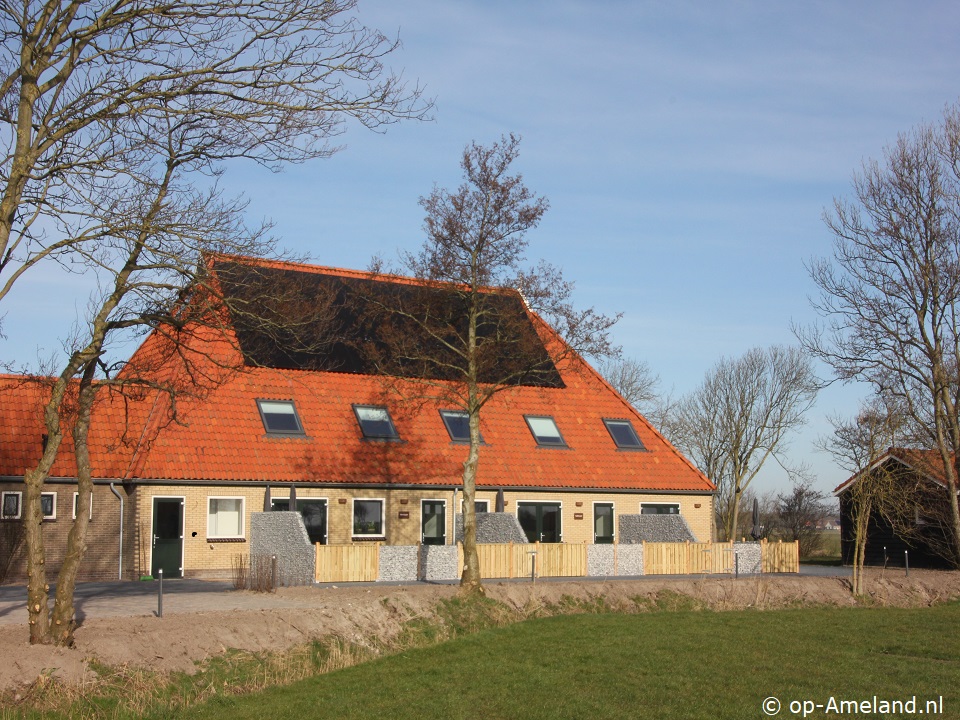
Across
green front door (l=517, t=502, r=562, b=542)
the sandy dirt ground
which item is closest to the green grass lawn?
the sandy dirt ground

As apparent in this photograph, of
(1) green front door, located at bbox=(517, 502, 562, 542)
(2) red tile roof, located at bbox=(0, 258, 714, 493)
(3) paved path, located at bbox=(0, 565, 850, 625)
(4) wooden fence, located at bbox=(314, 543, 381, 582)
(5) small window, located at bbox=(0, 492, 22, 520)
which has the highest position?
(2) red tile roof, located at bbox=(0, 258, 714, 493)

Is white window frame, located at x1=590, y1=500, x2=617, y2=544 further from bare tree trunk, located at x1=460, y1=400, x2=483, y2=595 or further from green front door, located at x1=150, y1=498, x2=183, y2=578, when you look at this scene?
green front door, located at x1=150, y1=498, x2=183, y2=578

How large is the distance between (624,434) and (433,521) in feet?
26.6

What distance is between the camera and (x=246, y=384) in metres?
29.4

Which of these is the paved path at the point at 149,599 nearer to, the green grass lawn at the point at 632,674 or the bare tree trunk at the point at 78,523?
the bare tree trunk at the point at 78,523

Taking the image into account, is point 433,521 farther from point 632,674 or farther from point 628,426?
point 632,674

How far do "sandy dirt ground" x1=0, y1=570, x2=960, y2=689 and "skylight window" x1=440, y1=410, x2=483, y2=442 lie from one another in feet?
24.5

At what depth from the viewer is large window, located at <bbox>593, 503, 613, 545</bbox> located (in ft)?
104

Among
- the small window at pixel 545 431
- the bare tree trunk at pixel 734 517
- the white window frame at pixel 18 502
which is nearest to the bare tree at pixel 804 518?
the bare tree trunk at pixel 734 517

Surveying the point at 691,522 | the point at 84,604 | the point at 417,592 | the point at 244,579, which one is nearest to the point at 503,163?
the point at 417,592

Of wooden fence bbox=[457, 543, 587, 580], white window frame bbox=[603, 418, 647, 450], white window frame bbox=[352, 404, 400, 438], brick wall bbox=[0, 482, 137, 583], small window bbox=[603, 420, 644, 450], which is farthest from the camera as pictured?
small window bbox=[603, 420, 644, 450]

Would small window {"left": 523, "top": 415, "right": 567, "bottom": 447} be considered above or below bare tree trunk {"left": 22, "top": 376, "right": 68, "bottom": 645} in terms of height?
above

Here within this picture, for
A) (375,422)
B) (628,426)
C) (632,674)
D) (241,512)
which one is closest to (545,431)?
(628,426)

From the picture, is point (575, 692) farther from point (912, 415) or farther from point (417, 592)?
point (912, 415)
